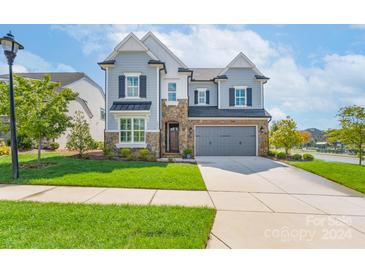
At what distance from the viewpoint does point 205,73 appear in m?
19.9

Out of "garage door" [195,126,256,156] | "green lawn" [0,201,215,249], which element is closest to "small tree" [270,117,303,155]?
"garage door" [195,126,256,156]

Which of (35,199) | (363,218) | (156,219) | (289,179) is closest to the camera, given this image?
(156,219)

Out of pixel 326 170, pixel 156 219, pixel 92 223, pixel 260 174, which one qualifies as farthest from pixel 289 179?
pixel 92 223

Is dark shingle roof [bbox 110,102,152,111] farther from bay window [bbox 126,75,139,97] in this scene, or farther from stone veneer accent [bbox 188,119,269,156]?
stone veneer accent [bbox 188,119,269,156]

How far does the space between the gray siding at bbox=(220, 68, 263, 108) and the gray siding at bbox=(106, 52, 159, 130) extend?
608cm

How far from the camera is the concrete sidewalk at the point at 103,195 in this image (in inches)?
208

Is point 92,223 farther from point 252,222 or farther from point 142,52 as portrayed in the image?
point 142,52

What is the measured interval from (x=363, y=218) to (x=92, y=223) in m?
5.64

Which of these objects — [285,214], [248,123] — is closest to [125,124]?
[248,123]

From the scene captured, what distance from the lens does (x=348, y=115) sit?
1223 centimetres

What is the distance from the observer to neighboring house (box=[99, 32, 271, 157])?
14859 mm

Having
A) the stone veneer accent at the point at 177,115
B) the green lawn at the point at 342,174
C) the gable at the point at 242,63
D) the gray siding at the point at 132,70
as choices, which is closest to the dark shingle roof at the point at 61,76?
the gray siding at the point at 132,70

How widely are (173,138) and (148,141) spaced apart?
3162mm

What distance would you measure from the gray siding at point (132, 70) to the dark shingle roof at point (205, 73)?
5264mm
